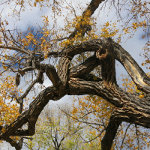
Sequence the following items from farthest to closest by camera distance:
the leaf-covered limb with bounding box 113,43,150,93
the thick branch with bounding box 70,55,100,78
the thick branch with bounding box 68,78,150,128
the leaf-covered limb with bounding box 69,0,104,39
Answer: the leaf-covered limb with bounding box 69,0,104,39 → the thick branch with bounding box 70,55,100,78 → the leaf-covered limb with bounding box 113,43,150,93 → the thick branch with bounding box 68,78,150,128

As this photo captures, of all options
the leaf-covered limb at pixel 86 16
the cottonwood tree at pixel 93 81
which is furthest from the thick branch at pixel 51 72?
the leaf-covered limb at pixel 86 16

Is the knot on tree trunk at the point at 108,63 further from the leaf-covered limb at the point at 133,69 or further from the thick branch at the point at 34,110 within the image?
the thick branch at the point at 34,110

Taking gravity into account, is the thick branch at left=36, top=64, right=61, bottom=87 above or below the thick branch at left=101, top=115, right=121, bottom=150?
above

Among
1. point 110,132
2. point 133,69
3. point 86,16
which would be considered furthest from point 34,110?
point 86,16

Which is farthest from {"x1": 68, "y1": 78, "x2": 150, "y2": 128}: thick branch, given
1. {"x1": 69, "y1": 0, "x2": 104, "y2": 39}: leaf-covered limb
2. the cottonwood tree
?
{"x1": 69, "y1": 0, "x2": 104, "y2": 39}: leaf-covered limb

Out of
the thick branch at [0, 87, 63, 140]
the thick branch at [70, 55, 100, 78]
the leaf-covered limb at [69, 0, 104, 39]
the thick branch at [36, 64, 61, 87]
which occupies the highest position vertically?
the leaf-covered limb at [69, 0, 104, 39]

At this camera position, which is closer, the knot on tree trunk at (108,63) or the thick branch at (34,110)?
the knot on tree trunk at (108,63)

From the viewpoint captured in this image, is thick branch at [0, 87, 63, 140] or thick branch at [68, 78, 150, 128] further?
thick branch at [0, 87, 63, 140]

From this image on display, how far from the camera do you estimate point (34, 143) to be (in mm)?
21891

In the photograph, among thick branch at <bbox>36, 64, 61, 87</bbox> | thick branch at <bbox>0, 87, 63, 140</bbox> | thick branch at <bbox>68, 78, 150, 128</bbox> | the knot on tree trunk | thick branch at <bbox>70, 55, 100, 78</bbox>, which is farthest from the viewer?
thick branch at <bbox>70, 55, 100, 78</bbox>

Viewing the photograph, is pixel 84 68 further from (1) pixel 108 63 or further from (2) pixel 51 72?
(2) pixel 51 72

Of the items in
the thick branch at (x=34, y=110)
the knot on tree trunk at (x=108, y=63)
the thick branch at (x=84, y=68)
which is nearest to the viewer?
the knot on tree trunk at (x=108, y=63)

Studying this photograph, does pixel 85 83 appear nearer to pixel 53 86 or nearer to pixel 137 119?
pixel 53 86

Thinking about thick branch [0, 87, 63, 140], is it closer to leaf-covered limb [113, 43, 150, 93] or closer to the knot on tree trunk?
the knot on tree trunk
